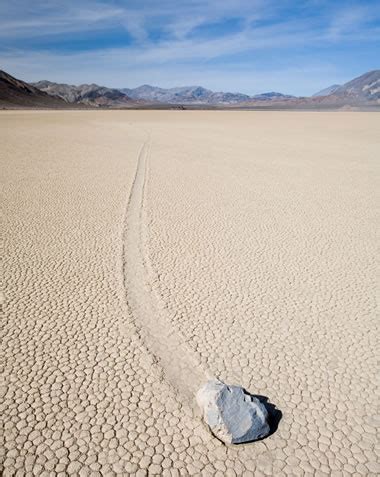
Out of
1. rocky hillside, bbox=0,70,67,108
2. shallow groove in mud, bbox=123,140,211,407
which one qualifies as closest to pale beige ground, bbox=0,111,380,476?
shallow groove in mud, bbox=123,140,211,407

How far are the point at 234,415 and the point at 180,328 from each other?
1.44 m

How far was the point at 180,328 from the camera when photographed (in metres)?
4.01

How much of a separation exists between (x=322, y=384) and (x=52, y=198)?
7.44 meters

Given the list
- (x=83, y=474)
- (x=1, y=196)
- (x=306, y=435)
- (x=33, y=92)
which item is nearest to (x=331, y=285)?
→ (x=306, y=435)

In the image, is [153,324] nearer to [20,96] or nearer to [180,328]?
[180,328]

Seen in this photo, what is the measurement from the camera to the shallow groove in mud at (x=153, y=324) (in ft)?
10.8

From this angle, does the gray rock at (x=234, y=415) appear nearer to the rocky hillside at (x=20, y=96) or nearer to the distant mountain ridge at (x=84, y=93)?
the rocky hillside at (x=20, y=96)

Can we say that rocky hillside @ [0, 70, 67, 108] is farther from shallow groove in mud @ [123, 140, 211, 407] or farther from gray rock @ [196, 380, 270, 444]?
gray rock @ [196, 380, 270, 444]

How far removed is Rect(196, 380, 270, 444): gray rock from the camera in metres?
2.62

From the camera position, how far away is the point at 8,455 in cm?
252

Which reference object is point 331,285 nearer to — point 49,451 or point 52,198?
point 49,451

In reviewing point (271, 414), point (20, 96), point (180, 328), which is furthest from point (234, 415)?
point (20, 96)

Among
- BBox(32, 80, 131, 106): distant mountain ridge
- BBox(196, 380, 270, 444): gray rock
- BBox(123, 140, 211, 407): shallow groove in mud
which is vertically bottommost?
BBox(32, 80, 131, 106): distant mountain ridge

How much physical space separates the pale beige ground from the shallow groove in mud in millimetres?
18
